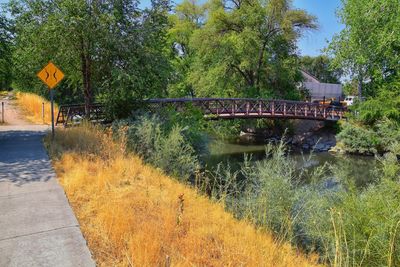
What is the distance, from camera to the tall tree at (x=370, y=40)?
20.5 metres

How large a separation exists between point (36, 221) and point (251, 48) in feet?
76.7

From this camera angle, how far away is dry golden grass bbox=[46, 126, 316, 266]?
347 centimetres

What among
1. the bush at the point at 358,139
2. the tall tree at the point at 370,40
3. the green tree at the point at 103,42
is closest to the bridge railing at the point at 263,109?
the tall tree at the point at 370,40

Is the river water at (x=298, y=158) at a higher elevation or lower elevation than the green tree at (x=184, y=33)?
lower

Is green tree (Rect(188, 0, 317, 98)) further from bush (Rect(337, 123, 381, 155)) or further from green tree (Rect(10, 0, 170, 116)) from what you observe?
green tree (Rect(10, 0, 170, 116))

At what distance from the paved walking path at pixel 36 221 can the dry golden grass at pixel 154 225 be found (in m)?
0.17

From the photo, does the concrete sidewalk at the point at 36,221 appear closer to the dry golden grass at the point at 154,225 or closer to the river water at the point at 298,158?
the dry golden grass at the point at 154,225

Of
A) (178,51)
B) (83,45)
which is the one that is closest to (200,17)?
(178,51)

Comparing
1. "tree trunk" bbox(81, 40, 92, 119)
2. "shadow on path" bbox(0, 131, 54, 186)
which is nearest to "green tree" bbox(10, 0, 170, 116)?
"tree trunk" bbox(81, 40, 92, 119)

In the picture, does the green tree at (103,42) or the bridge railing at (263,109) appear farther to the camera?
the bridge railing at (263,109)

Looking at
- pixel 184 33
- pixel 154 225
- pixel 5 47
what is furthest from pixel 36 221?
pixel 184 33

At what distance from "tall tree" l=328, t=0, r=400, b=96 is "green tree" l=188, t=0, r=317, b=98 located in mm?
4009

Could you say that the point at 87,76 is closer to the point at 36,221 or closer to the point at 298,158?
the point at 36,221

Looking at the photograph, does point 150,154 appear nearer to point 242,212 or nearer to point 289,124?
point 242,212
